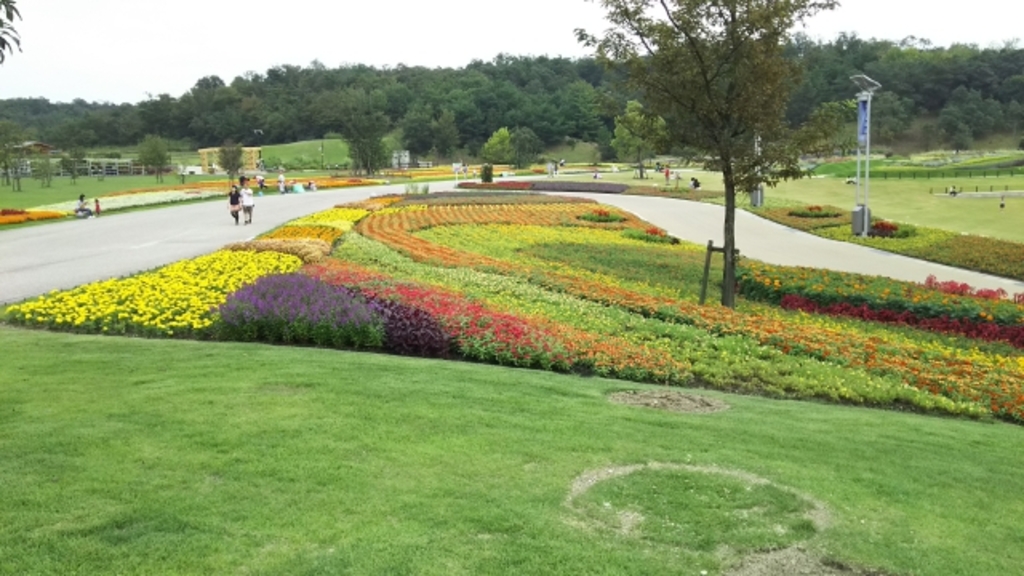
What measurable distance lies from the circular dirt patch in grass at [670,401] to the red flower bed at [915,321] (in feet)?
21.0

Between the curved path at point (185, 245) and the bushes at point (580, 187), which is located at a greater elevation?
the bushes at point (580, 187)

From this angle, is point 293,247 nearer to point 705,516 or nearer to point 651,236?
point 651,236

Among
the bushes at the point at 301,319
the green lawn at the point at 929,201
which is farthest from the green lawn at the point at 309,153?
the bushes at the point at 301,319

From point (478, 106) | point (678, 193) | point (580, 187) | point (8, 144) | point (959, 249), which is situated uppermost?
point (478, 106)

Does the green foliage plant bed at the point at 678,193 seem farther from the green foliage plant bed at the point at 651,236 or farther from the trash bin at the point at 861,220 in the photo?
the green foliage plant bed at the point at 651,236

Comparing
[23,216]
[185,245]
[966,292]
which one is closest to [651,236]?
[966,292]

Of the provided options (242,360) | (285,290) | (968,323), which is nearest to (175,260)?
(285,290)

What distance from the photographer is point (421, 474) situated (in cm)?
463

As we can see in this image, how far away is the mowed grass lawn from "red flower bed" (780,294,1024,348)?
15.7ft

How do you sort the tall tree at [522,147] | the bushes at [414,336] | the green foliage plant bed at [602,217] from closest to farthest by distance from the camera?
the bushes at [414,336], the green foliage plant bed at [602,217], the tall tree at [522,147]

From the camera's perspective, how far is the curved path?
14.3 metres

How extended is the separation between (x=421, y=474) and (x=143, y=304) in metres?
6.60

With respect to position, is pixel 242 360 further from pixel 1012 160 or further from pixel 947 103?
pixel 947 103

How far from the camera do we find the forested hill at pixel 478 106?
3351 inches
